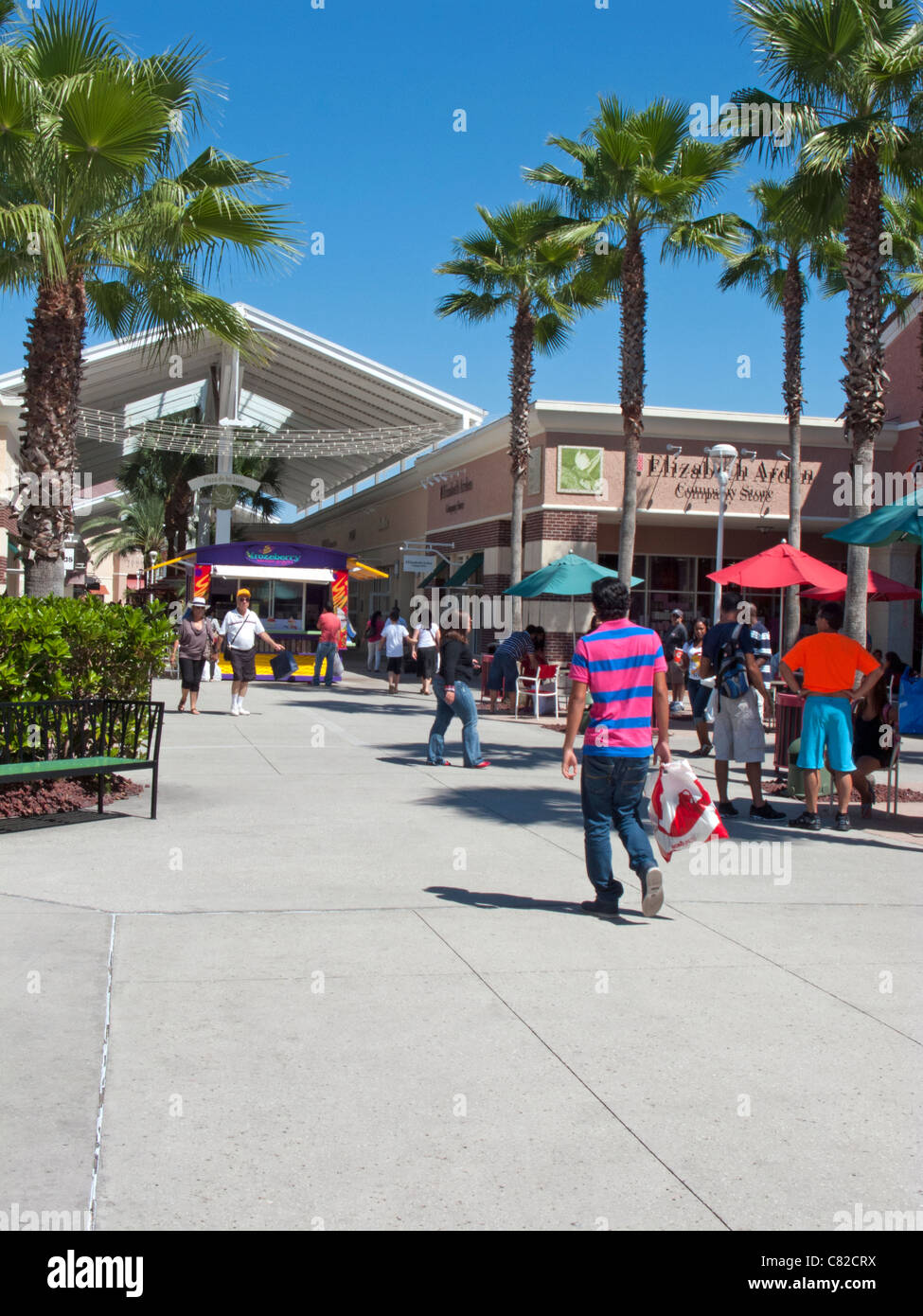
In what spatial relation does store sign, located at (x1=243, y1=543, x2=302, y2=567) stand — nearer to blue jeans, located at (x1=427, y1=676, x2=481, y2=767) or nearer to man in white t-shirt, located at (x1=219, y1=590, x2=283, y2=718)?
man in white t-shirt, located at (x1=219, y1=590, x2=283, y2=718)

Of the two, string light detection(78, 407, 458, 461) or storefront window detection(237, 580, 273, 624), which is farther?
string light detection(78, 407, 458, 461)

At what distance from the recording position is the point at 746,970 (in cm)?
552

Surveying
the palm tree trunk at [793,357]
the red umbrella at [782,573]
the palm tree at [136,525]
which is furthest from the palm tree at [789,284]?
the palm tree at [136,525]

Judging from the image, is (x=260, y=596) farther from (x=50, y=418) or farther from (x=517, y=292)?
(x=50, y=418)

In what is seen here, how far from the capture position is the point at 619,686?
6297 mm

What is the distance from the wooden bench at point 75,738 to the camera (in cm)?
837

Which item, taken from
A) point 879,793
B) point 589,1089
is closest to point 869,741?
point 879,793

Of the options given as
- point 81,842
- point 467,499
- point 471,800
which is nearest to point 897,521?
point 471,800

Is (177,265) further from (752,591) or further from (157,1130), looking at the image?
(752,591)

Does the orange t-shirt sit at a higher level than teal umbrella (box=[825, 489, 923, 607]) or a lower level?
lower

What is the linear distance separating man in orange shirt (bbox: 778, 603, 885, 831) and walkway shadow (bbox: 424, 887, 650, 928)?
3.40m

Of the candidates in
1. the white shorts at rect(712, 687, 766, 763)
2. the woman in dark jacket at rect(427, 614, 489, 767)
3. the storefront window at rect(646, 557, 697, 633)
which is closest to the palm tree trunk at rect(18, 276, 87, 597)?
the woman in dark jacket at rect(427, 614, 489, 767)

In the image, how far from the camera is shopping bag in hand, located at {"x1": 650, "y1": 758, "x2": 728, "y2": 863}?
6.42 metres

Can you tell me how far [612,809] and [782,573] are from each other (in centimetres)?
882
